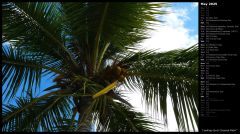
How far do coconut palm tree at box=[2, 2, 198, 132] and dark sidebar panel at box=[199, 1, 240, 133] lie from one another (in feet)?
1.92

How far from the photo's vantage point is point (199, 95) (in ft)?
20.2

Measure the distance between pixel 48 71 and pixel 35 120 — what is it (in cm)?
97

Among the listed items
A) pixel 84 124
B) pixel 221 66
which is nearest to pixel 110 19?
pixel 221 66

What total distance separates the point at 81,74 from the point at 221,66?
238 centimetres

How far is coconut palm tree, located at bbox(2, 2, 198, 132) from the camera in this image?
6598mm

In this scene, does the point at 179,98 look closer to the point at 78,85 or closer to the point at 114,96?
the point at 114,96

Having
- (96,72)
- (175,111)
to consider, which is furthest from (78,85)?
(175,111)

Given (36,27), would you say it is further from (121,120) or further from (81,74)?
(121,120)

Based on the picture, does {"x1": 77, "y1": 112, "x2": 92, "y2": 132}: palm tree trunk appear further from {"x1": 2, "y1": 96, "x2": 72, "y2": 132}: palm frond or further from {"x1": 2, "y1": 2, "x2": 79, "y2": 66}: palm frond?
{"x1": 2, "y1": 2, "x2": 79, "y2": 66}: palm frond

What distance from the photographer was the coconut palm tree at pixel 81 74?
6598 mm

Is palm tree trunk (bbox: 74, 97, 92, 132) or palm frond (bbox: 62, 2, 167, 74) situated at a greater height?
palm frond (bbox: 62, 2, 167, 74)

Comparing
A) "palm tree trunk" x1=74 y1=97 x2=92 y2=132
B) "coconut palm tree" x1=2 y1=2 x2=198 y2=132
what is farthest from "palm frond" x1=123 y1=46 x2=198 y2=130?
"palm tree trunk" x1=74 y1=97 x2=92 y2=132

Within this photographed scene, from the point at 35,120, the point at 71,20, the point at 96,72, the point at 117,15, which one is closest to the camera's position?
the point at 117,15

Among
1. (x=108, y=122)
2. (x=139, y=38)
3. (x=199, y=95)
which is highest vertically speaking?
(x=139, y=38)
